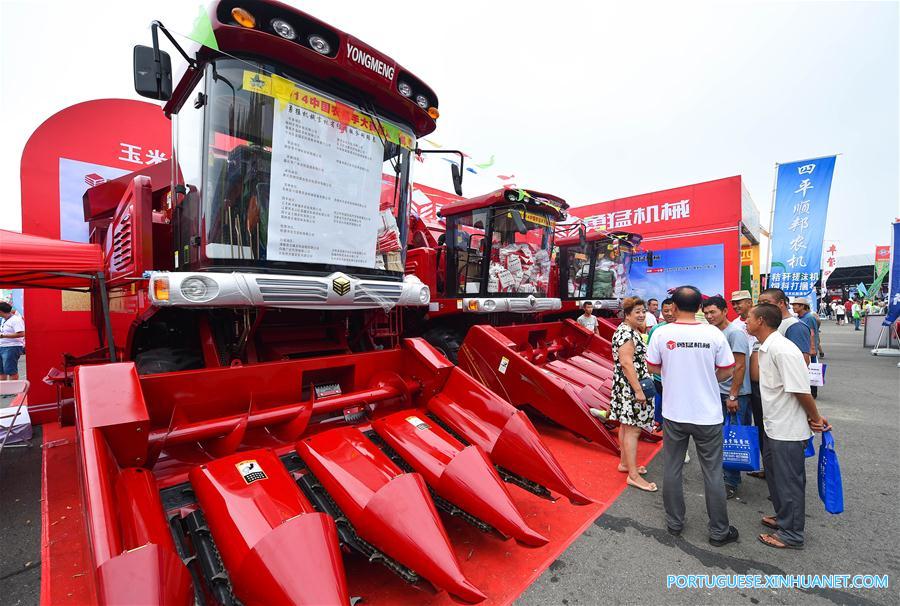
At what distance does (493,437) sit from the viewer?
8.56 feet

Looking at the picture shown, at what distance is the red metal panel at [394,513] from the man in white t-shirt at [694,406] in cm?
177

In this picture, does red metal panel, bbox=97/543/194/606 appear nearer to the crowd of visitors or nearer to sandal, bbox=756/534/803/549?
the crowd of visitors

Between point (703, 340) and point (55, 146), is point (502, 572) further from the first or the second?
point (55, 146)

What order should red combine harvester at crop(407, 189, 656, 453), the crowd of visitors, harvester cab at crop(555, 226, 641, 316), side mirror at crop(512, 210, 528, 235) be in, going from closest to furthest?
the crowd of visitors < red combine harvester at crop(407, 189, 656, 453) < side mirror at crop(512, 210, 528, 235) < harvester cab at crop(555, 226, 641, 316)

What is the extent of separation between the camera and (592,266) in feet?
28.1

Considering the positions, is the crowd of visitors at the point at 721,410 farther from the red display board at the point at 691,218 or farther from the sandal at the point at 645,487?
the red display board at the point at 691,218

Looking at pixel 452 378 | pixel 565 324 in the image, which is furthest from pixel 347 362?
pixel 565 324

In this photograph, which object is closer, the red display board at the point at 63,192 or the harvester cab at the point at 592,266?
the red display board at the point at 63,192

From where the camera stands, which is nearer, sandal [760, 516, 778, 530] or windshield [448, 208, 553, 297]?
sandal [760, 516, 778, 530]

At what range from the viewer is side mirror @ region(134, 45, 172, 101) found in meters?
2.28

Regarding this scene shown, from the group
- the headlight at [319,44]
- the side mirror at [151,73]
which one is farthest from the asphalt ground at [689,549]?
the headlight at [319,44]

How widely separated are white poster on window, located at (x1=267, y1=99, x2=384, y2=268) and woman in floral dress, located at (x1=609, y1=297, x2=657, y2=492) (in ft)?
7.61

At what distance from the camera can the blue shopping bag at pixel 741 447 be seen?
2.96 metres

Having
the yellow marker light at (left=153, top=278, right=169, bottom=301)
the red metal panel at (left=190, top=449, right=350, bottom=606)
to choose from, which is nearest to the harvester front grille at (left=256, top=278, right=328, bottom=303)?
the yellow marker light at (left=153, top=278, right=169, bottom=301)
